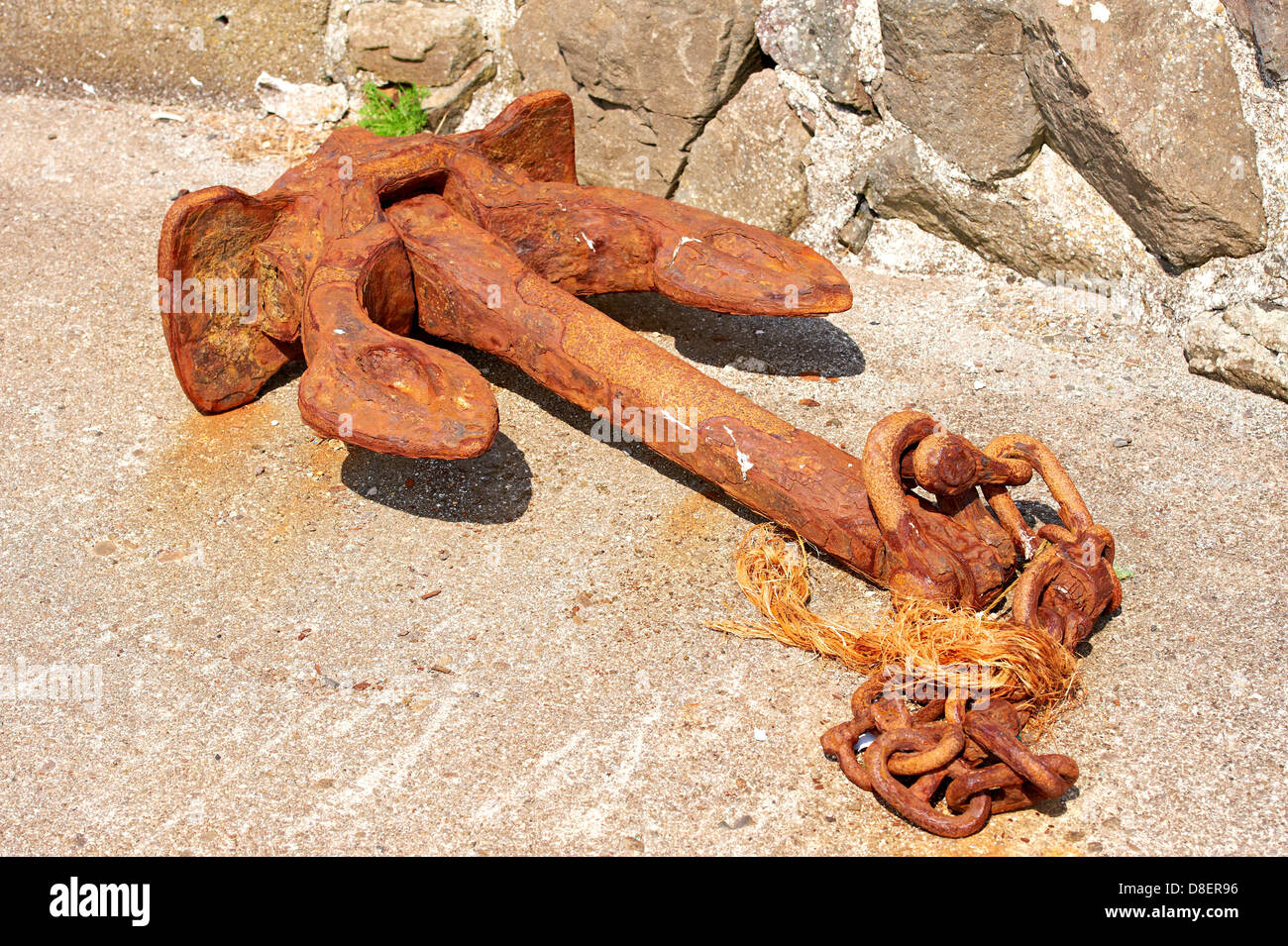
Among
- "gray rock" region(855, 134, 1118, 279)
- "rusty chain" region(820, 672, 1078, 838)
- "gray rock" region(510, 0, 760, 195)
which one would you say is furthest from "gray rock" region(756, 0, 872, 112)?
"rusty chain" region(820, 672, 1078, 838)

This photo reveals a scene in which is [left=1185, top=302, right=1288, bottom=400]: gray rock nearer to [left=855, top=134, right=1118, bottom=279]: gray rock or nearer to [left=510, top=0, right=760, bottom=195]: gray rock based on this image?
[left=855, top=134, right=1118, bottom=279]: gray rock

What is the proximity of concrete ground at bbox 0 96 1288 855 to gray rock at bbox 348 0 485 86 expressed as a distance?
1.31 meters

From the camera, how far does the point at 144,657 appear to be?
2666 mm

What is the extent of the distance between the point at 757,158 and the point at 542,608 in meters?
1.99

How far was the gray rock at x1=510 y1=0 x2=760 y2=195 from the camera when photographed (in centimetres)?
395

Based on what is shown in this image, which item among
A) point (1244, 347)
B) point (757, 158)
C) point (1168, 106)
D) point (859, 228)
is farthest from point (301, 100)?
point (1244, 347)

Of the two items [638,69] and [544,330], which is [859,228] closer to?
[638,69]

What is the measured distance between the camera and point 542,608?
2764 mm

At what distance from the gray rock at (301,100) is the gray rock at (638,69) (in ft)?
2.49

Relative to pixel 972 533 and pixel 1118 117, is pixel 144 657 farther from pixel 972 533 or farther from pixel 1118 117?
pixel 1118 117

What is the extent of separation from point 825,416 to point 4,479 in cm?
218

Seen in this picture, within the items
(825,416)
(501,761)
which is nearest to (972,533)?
(825,416)

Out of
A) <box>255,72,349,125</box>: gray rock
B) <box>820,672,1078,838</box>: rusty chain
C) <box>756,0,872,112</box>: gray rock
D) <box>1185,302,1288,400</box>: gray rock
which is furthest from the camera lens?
<box>255,72,349,125</box>: gray rock

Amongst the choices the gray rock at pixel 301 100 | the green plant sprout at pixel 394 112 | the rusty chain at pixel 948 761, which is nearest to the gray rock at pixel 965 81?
the green plant sprout at pixel 394 112
